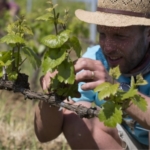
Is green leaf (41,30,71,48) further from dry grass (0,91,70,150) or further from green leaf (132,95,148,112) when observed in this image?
dry grass (0,91,70,150)

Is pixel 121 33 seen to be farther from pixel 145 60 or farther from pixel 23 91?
pixel 23 91

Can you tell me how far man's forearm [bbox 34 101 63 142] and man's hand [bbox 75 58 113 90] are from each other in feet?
1.43

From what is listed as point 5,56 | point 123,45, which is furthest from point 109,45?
point 5,56

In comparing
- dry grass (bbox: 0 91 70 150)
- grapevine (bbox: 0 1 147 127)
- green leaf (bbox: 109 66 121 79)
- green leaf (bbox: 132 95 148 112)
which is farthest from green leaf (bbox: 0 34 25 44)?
dry grass (bbox: 0 91 70 150)

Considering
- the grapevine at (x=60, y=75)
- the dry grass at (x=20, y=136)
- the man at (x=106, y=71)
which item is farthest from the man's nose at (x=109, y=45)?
the dry grass at (x=20, y=136)

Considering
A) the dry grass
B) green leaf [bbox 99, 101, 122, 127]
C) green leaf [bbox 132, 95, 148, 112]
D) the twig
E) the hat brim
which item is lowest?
the dry grass

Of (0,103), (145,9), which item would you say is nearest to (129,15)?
(145,9)

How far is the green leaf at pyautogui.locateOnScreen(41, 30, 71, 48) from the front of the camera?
2.00 metres

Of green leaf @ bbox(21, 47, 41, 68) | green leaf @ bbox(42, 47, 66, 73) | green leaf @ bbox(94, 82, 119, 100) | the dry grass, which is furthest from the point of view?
the dry grass

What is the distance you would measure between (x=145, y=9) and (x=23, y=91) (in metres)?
0.67

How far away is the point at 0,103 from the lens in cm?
395

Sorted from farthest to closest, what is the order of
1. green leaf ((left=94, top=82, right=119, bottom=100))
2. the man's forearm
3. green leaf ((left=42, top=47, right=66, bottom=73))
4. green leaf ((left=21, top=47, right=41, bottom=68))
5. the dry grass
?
the dry grass
the man's forearm
green leaf ((left=21, top=47, right=41, bottom=68))
green leaf ((left=42, top=47, right=66, bottom=73))
green leaf ((left=94, top=82, right=119, bottom=100))

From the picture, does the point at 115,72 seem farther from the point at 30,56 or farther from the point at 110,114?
the point at 30,56

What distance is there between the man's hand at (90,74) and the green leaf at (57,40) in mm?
116
